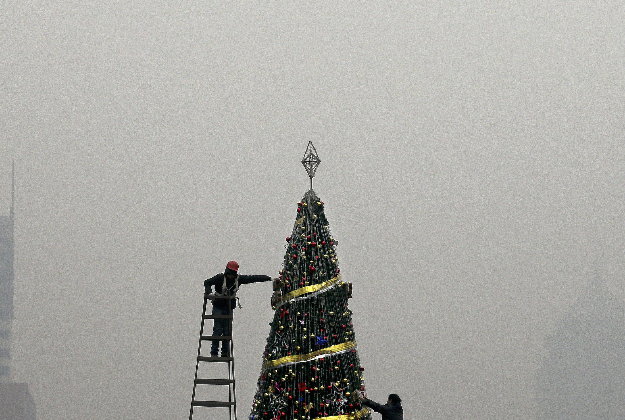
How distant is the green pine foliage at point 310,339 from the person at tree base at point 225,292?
660 millimetres

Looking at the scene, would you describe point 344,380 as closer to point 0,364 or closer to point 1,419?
point 1,419

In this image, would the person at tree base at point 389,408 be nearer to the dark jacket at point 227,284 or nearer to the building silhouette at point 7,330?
the dark jacket at point 227,284

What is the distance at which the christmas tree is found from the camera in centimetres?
776

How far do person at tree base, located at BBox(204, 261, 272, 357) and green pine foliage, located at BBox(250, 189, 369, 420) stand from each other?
66cm

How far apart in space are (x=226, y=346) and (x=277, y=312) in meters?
0.98

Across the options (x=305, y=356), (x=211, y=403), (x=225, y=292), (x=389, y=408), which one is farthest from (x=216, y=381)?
(x=389, y=408)

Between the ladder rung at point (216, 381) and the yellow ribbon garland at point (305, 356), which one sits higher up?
the yellow ribbon garland at point (305, 356)

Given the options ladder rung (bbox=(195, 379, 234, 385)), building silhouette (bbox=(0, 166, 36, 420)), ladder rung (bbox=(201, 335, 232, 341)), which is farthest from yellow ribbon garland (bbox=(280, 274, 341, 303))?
building silhouette (bbox=(0, 166, 36, 420))

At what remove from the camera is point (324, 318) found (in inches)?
315

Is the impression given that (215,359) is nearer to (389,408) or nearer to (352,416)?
(352,416)

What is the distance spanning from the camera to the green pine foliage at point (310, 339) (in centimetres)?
776

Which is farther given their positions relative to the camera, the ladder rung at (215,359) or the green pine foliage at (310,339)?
the ladder rung at (215,359)

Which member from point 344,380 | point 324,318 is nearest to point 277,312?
point 324,318

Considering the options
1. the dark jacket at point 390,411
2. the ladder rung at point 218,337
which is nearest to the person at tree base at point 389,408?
the dark jacket at point 390,411
